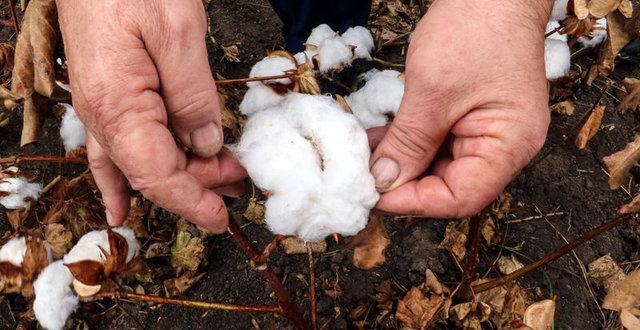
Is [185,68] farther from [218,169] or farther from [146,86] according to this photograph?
[218,169]

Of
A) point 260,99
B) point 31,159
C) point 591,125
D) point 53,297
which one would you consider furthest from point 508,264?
point 31,159

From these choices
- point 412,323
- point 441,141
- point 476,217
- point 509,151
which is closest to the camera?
point 509,151

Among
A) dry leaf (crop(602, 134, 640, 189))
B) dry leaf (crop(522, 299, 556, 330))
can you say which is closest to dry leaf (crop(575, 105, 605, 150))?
dry leaf (crop(602, 134, 640, 189))

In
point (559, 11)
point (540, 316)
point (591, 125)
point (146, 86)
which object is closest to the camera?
point (540, 316)

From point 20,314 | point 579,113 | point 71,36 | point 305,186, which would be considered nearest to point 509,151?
point 305,186

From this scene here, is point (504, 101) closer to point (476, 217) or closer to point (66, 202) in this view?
point (476, 217)

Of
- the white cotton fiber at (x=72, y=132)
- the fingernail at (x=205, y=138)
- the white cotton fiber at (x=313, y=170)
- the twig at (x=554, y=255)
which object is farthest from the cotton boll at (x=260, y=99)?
the twig at (x=554, y=255)

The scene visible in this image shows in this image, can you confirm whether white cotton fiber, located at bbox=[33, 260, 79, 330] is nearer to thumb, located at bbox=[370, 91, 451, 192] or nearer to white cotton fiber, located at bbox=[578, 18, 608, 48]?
thumb, located at bbox=[370, 91, 451, 192]
